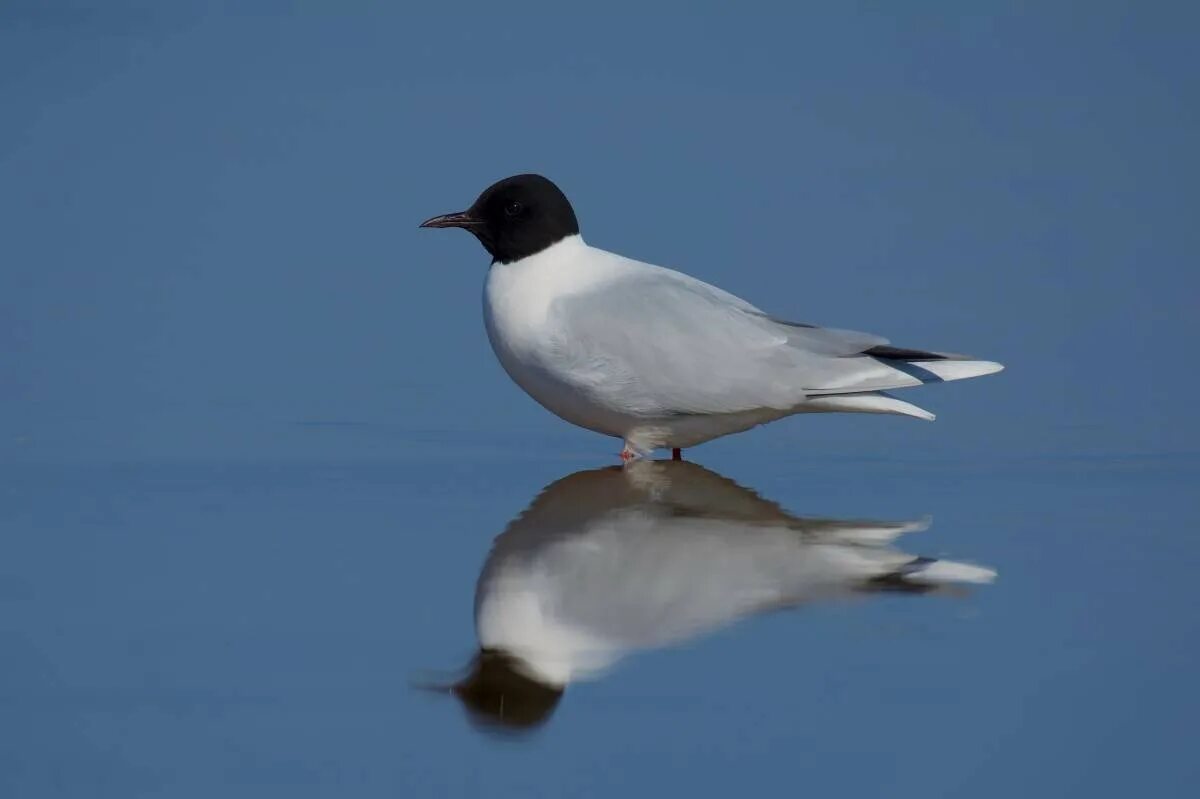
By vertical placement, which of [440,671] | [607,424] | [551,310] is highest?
[551,310]

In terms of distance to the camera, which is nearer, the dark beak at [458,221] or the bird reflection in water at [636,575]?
the bird reflection in water at [636,575]

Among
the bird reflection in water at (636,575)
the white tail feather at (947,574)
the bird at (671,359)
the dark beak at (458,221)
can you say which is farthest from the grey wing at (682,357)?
the white tail feather at (947,574)

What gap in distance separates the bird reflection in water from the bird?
0.36 meters

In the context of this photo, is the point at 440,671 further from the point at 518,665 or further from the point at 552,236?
the point at 552,236

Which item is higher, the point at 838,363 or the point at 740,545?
the point at 838,363

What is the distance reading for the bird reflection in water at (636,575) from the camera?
3.81 m

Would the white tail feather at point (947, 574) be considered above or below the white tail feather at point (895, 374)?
below

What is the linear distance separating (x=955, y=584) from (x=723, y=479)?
1571 mm

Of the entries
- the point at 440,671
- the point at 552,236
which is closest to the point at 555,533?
the point at 440,671

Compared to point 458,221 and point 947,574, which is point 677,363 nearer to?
point 458,221

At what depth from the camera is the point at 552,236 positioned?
6.41 m

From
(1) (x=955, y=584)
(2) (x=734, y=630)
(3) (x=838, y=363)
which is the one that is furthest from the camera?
(3) (x=838, y=363)

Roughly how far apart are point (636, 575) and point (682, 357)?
157cm

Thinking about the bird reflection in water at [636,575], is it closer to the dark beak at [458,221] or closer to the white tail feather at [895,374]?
the white tail feather at [895,374]
